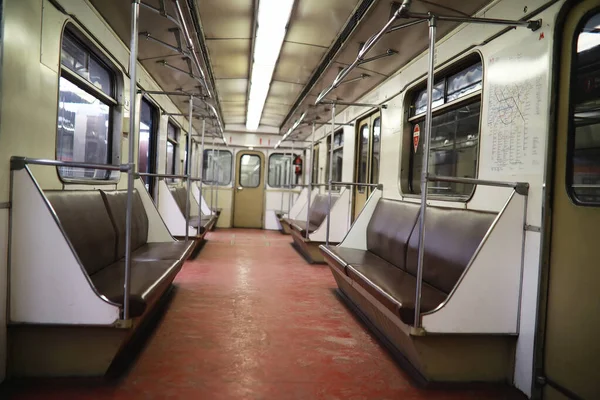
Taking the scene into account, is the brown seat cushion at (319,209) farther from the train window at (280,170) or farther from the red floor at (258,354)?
the train window at (280,170)

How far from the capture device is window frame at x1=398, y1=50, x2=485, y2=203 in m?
3.10

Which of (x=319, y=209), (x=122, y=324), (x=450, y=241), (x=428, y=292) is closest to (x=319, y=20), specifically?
(x=450, y=241)

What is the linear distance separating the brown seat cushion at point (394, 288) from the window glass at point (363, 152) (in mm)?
2718

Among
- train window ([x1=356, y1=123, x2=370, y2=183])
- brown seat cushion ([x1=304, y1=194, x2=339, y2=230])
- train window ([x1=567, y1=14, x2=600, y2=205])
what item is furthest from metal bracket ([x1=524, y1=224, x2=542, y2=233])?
brown seat cushion ([x1=304, y1=194, x2=339, y2=230])

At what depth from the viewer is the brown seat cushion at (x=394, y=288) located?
2.47m

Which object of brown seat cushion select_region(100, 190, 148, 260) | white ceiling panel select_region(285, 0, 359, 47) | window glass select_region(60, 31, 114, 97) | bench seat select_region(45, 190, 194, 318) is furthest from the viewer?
white ceiling panel select_region(285, 0, 359, 47)

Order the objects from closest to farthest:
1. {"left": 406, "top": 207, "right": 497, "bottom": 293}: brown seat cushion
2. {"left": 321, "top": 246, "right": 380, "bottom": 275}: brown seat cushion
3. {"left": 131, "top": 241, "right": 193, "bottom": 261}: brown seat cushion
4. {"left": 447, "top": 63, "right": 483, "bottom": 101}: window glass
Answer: {"left": 406, "top": 207, "right": 497, "bottom": 293}: brown seat cushion → {"left": 447, "top": 63, "right": 483, "bottom": 101}: window glass → {"left": 131, "top": 241, "right": 193, "bottom": 261}: brown seat cushion → {"left": 321, "top": 246, "right": 380, "bottom": 275}: brown seat cushion

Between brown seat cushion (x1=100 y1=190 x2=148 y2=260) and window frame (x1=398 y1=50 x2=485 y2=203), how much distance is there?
2632 mm

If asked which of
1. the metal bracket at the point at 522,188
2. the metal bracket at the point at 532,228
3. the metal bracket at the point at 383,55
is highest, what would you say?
the metal bracket at the point at 383,55

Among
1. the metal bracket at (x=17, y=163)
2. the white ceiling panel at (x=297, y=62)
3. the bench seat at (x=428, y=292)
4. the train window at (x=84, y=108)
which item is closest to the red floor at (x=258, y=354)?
the bench seat at (x=428, y=292)

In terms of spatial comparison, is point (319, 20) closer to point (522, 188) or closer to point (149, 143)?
point (522, 188)

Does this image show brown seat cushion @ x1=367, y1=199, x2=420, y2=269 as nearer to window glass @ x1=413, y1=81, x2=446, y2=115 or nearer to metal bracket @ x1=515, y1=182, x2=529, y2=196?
window glass @ x1=413, y1=81, x2=446, y2=115

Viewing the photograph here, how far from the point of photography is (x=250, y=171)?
1158cm

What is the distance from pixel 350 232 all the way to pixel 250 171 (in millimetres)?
7226
